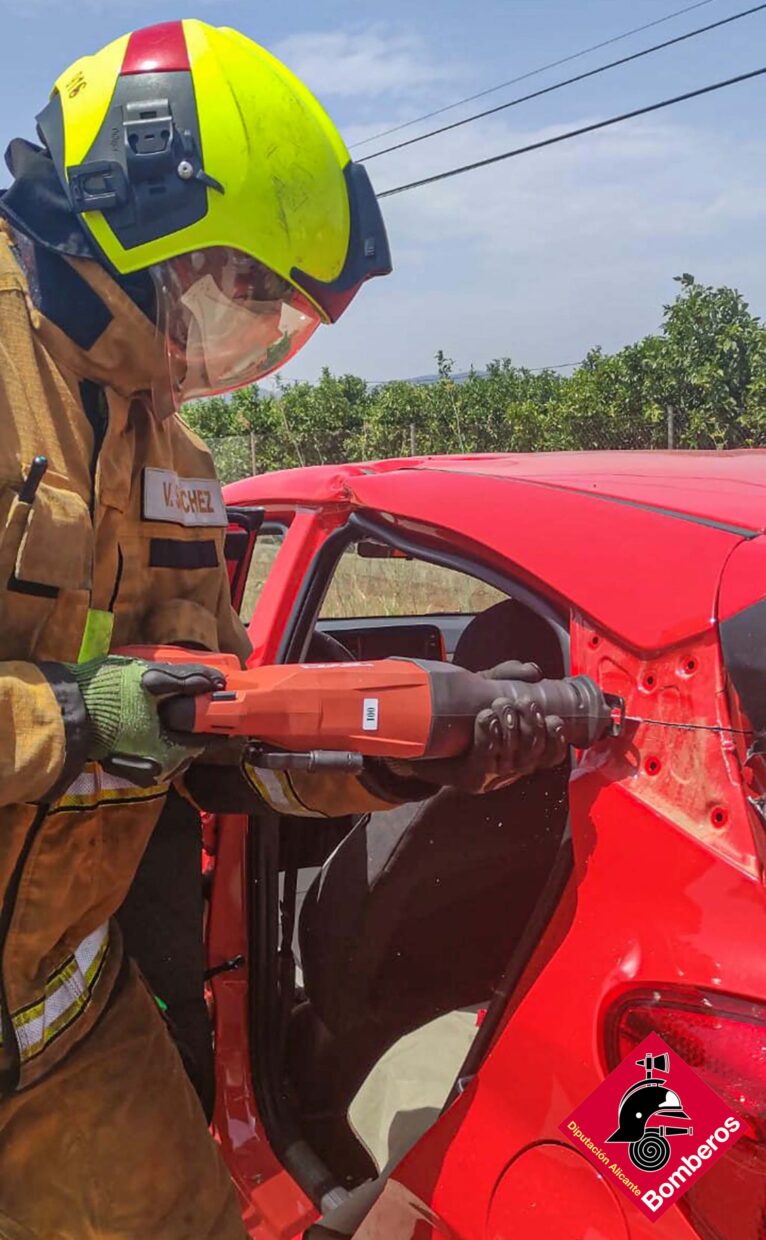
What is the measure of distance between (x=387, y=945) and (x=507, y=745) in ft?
2.10

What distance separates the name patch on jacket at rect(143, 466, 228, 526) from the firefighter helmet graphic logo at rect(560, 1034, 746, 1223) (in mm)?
1014

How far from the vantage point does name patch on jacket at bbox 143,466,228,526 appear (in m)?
1.63

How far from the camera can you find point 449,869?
1680 millimetres

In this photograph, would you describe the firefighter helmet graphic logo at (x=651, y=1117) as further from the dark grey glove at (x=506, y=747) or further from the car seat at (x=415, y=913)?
the car seat at (x=415, y=913)

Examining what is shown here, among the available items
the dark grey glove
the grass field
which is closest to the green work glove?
the dark grey glove

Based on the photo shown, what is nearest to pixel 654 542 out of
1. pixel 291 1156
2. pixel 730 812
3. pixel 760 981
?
pixel 730 812

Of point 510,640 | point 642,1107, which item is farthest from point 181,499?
point 642,1107

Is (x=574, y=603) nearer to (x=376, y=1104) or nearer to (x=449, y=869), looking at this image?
(x=449, y=869)

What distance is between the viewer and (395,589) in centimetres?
409

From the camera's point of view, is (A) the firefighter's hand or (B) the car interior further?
(B) the car interior

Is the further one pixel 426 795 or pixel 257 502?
pixel 257 502

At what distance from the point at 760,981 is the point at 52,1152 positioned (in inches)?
42.4

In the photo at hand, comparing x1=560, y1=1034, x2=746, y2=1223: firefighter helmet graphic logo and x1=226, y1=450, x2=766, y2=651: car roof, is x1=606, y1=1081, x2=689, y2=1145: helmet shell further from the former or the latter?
x1=226, y1=450, x2=766, y2=651: car roof

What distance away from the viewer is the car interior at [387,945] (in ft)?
5.42
